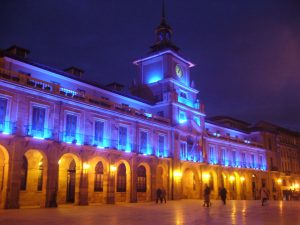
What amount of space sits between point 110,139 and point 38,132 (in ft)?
27.1

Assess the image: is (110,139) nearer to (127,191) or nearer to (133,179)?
(133,179)

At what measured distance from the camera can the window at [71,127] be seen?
29.2 m

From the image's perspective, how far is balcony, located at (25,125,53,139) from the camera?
25869 millimetres

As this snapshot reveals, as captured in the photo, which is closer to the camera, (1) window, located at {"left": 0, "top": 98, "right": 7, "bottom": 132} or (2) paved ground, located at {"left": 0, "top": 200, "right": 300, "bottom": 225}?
(2) paved ground, located at {"left": 0, "top": 200, "right": 300, "bottom": 225}

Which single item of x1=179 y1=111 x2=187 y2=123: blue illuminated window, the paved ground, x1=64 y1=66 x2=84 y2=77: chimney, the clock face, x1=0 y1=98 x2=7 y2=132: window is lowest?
the paved ground

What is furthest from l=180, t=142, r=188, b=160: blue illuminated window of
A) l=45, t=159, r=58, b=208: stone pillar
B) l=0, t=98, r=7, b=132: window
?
A: l=0, t=98, r=7, b=132: window

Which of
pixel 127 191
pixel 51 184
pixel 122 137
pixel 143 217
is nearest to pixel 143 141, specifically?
pixel 122 137

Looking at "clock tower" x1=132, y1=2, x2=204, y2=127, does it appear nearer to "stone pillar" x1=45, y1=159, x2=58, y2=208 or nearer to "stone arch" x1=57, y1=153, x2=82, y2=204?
"stone arch" x1=57, y1=153, x2=82, y2=204

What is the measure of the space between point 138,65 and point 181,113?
10.3 meters

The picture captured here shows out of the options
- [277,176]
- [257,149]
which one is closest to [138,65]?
[257,149]

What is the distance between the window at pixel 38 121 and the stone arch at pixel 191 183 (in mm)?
22753

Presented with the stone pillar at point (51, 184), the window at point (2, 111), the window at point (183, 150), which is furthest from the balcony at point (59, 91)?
the window at point (183, 150)

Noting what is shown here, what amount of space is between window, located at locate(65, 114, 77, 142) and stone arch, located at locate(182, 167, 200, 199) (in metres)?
19.4

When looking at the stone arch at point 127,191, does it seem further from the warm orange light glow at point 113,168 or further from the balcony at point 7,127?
the balcony at point 7,127
